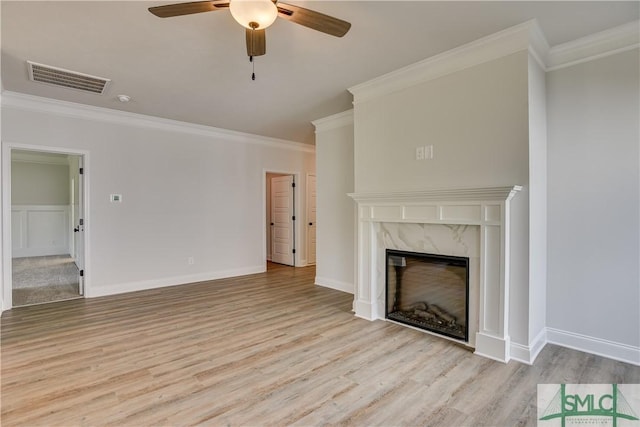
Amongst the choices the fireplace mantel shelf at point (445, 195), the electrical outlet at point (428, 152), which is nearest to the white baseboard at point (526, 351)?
the fireplace mantel shelf at point (445, 195)

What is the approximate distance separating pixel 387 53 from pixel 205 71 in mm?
1840

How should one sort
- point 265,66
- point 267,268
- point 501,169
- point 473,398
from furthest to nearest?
point 267,268
point 265,66
point 501,169
point 473,398

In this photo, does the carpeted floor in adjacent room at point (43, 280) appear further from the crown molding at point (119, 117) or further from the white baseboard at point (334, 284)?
the white baseboard at point (334, 284)

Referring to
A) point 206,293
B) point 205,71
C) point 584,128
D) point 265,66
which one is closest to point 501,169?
point 584,128

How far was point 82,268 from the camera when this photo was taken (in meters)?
4.60

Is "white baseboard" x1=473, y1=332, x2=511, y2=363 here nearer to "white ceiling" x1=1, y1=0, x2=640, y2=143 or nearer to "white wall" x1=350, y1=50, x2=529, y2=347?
"white wall" x1=350, y1=50, x2=529, y2=347

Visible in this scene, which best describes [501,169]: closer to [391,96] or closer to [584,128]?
[584,128]

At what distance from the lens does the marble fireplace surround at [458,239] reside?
104 inches

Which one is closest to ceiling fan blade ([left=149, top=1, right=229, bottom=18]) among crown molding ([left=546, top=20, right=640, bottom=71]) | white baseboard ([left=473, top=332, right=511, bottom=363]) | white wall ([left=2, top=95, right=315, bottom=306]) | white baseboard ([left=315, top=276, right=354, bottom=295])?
crown molding ([left=546, top=20, right=640, bottom=71])

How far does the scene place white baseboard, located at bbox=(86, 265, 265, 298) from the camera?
4578 millimetres

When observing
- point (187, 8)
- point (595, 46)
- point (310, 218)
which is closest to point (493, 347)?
point (595, 46)

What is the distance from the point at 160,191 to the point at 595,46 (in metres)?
5.50

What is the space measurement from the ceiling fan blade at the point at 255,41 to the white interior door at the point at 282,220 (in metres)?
4.68

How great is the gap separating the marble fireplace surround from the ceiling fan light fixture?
198cm
